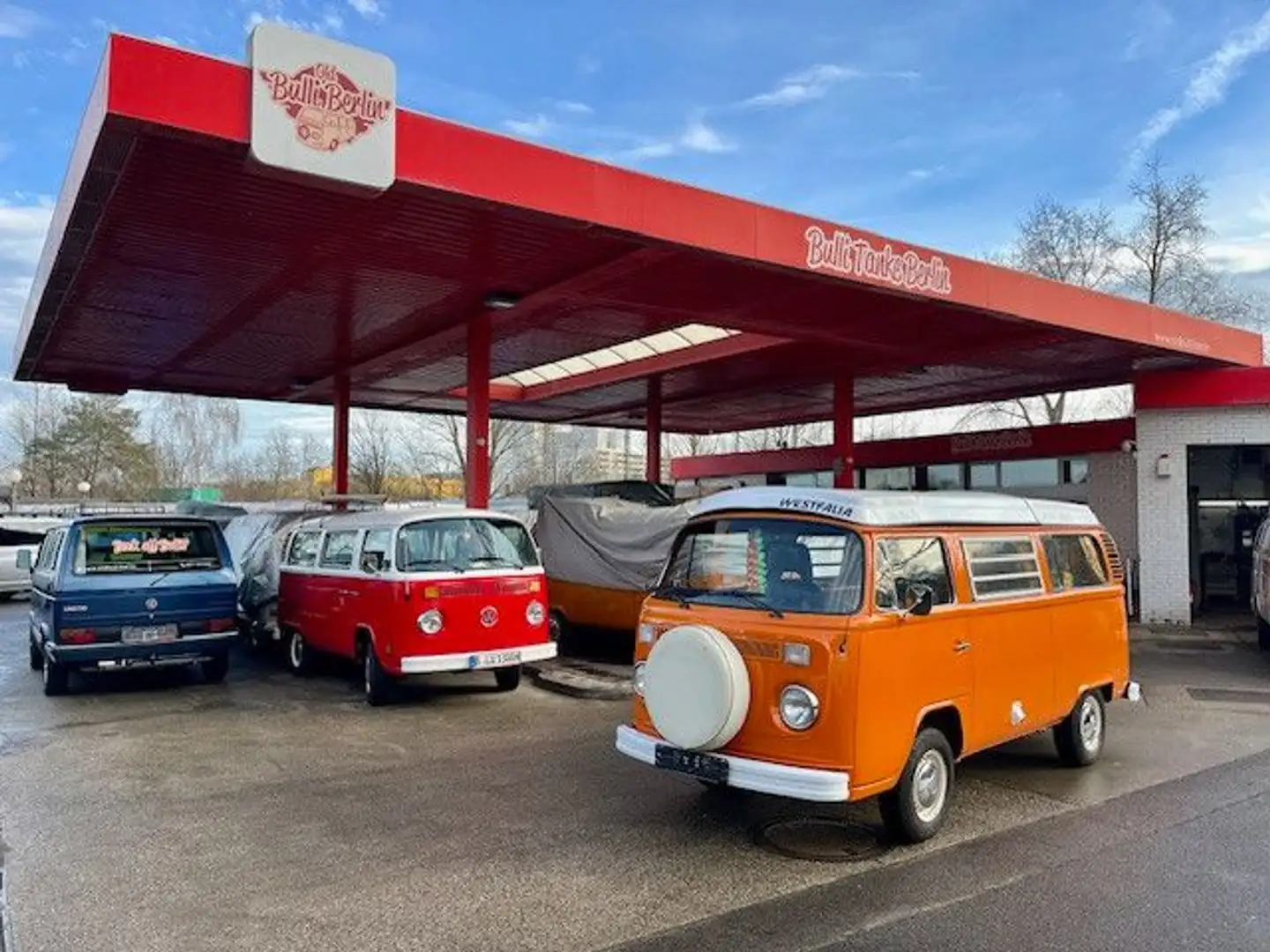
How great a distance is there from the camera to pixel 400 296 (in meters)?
12.5

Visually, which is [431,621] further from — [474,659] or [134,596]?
[134,596]

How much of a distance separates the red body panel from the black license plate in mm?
4440

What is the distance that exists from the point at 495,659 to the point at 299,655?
358 centimetres

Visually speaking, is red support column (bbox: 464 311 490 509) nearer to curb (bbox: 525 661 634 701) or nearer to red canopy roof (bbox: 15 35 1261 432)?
red canopy roof (bbox: 15 35 1261 432)

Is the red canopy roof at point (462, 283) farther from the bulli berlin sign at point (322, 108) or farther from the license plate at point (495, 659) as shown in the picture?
the license plate at point (495, 659)

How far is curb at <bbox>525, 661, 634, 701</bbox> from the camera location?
10.7 meters

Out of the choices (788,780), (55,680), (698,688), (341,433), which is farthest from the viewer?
(341,433)

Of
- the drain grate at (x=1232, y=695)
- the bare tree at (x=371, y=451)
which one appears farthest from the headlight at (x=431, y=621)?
the bare tree at (x=371, y=451)

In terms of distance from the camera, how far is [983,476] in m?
22.4

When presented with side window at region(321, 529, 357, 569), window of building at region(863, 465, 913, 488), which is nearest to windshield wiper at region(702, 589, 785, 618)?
side window at region(321, 529, 357, 569)

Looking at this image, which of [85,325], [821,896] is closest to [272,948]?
[821,896]

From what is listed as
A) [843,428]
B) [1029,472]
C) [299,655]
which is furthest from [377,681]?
Answer: [1029,472]

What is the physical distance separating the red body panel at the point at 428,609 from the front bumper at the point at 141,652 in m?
1.28

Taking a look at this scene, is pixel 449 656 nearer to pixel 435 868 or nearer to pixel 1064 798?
pixel 435 868
